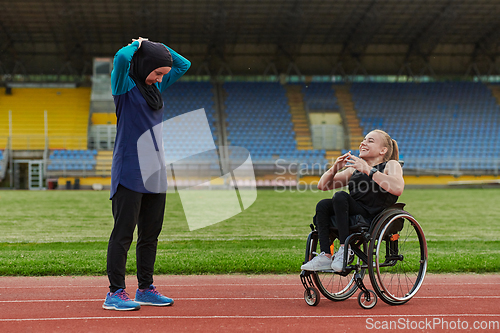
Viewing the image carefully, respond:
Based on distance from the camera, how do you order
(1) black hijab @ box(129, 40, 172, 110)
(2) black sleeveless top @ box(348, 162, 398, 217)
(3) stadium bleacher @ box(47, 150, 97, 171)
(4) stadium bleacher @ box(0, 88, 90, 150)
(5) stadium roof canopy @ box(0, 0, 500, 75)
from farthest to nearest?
1. (4) stadium bleacher @ box(0, 88, 90, 150)
2. (5) stadium roof canopy @ box(0, 0, 500, 75)
3. (3) stadium bleacher @ box(47, 150, 97, 171)
4. (2) black sleeveless top @ box(348, 162, 398, 217)
5. (1) black hijab @ box(129, 40, 172, 110)

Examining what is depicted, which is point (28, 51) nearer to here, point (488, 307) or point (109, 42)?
point (109, 42)

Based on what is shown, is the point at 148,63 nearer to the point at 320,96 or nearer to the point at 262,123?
the point at 262,123

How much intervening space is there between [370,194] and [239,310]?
140 centimetres

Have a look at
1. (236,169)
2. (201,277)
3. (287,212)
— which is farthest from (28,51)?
(201,277)

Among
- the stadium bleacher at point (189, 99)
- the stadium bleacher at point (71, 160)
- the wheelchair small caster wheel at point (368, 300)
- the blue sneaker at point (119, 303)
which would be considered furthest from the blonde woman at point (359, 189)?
the stadium bleacher at point (189, 99)

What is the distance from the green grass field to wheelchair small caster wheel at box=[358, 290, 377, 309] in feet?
6.20

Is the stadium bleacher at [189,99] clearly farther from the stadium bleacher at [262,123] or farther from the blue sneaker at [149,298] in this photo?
the blue sneaker at [149,298]

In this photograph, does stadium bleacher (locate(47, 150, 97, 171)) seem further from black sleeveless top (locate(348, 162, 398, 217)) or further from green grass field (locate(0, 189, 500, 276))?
black sleeveless top (locate(348, 162, 398, 217))

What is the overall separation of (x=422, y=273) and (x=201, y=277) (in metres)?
2.40

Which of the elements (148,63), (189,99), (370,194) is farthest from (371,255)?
(189,99)

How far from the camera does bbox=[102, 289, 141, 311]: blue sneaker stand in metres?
3.82

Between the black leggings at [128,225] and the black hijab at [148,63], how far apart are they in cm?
73

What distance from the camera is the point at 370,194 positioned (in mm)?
4039

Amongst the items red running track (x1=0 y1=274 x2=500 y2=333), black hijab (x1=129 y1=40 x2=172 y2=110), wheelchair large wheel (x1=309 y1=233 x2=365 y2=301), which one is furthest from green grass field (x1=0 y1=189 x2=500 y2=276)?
black hijab (x1=129 y1=40 x2=172 y2=110)
